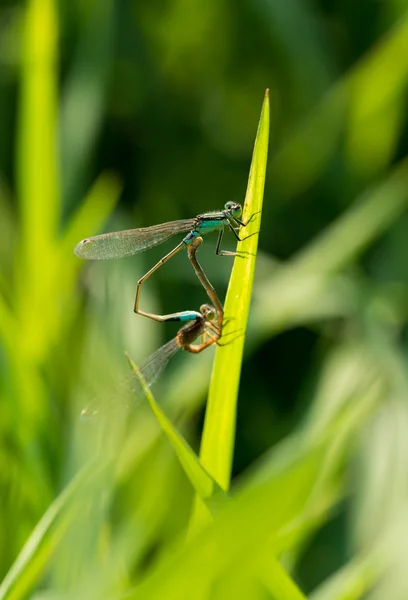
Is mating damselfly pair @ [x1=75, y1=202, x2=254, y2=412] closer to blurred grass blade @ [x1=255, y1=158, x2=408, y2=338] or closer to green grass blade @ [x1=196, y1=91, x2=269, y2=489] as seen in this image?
green grass blade @ [x1=196, y1=91, x2=269, y2=489]

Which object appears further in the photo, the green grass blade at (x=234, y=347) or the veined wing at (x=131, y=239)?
the veined wing at (x=131, y=239)

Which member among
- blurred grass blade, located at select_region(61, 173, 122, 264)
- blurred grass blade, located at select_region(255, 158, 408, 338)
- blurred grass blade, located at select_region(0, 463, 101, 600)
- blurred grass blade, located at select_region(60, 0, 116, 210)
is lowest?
blurred grass blade, located at select_region(0, 463, 101, 600)

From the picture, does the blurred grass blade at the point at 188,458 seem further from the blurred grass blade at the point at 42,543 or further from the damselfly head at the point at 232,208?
the damselfly head at the point at 232,208

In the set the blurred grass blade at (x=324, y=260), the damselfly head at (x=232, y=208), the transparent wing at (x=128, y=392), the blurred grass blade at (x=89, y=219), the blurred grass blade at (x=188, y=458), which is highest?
the blurred grass blade at (x=89, y=219)

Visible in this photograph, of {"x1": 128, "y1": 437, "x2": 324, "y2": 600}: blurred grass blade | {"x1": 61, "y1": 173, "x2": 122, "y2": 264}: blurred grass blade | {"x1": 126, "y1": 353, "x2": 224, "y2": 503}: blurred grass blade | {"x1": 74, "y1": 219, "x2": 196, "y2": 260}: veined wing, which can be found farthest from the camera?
{"x1": 61, "y1": 173, "x2": 122, "y2": 264}: blurred grass blade

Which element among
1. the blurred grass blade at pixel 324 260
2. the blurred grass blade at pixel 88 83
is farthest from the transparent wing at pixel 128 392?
the blurred grass blade at pixel 88 83

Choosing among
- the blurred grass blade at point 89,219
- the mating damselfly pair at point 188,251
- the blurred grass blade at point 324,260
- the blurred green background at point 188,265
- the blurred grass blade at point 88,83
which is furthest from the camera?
the blurred grass blade at point 88,83

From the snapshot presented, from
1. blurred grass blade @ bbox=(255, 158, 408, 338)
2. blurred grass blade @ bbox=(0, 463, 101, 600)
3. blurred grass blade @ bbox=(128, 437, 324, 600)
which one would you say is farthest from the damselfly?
blurred grass blade @ bbox=(128, 437, 324, 600)

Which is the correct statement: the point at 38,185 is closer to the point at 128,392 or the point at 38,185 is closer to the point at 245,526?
the point at 128,392

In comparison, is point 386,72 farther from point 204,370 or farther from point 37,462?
point 37,462
